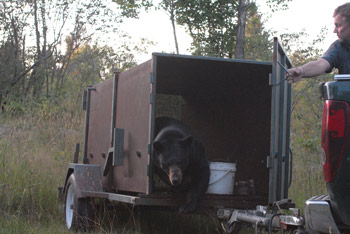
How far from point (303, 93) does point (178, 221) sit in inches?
348

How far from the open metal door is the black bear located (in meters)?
0.71

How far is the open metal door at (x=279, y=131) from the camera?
4719mm

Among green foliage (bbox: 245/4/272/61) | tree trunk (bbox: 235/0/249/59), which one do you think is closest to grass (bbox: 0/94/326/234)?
tree trunk (bbox: 235/0/249/59)

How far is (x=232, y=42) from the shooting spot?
14.2m

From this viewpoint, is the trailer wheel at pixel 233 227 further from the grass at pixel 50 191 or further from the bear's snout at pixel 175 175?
the bear's snout at pixel 175 175

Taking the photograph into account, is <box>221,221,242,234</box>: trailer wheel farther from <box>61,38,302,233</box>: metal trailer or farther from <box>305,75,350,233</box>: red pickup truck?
<box>305,75,350,233</box>: red pickup truck

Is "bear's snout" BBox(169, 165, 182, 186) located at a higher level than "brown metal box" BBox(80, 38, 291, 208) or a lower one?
lower

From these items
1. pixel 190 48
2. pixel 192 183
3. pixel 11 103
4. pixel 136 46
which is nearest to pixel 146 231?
pixel 192 183

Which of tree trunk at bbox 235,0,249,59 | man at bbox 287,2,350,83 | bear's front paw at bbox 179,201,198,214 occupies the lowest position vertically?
bear's front paw at bbox 179,201,198,214

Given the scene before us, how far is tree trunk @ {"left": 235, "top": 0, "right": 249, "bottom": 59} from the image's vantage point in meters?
12.9

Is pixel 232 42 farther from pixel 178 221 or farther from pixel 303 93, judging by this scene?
pixel 178 221

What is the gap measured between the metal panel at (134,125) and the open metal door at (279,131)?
1.23 meters

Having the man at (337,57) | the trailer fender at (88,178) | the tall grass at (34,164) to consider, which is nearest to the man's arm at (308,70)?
the man at (337,57)

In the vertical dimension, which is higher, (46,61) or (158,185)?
(46,61)
